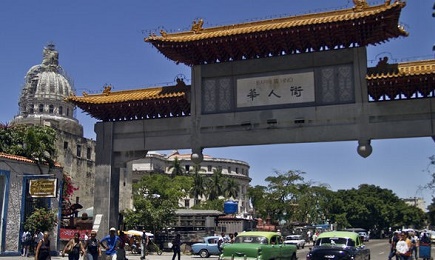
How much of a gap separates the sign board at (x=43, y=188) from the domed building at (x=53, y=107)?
153 feet

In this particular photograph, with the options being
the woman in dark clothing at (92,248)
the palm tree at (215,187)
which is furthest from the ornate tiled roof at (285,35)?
the palm tree at (215,187)

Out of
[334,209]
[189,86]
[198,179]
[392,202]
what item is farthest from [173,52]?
[392,202]

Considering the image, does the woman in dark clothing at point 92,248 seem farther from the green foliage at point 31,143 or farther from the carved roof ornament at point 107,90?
the green foliage at point 31,143

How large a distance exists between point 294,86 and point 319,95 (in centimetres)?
116

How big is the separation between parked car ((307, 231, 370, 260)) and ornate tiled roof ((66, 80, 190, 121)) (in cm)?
895

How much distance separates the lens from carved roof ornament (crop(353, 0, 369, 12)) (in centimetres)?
2106

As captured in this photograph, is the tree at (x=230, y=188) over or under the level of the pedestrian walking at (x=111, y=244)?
over

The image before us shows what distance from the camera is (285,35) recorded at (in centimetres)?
2173

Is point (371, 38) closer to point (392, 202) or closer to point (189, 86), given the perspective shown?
point (189, 86)

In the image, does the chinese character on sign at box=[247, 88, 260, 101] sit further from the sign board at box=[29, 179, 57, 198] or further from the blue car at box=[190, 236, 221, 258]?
the blue car at box=[190, 236, 221, 258]

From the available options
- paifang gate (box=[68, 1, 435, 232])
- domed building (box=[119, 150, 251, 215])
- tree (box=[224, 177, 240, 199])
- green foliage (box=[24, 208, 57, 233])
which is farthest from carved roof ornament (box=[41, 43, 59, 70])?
paifang gate (box=[68, 1, 435, 232])

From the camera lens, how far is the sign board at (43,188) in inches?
1013

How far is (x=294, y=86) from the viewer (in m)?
22.3

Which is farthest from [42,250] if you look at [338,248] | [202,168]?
[202,168]
